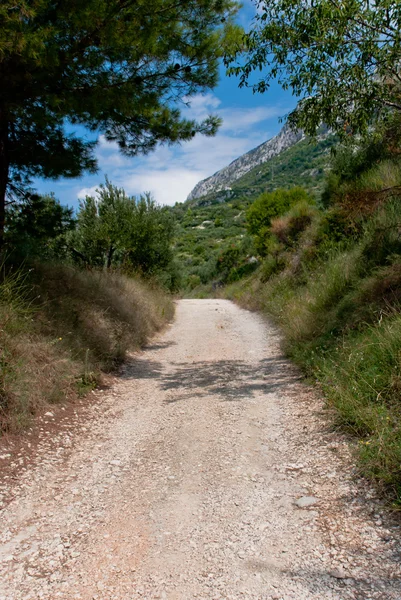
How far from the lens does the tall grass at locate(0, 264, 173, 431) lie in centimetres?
446

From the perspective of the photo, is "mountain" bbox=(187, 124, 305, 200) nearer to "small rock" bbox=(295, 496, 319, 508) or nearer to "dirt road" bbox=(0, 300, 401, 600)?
"dirt road" bbox=(0, 300, 401, 600)

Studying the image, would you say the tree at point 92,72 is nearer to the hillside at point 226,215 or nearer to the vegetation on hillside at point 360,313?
the vegetation on hillside at point 360,313

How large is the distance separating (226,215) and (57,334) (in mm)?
66725

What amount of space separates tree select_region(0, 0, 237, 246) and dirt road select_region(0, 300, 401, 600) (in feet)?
13.8

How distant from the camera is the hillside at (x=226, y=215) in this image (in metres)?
44.6

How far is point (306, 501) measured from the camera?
3.16m

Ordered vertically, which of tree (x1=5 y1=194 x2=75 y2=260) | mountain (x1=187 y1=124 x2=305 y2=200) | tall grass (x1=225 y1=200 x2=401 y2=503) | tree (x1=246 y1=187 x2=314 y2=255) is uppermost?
mountain (x1=187 y1=124 x2=305 y2=200)

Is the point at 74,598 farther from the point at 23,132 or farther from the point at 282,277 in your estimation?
the point at 282,277

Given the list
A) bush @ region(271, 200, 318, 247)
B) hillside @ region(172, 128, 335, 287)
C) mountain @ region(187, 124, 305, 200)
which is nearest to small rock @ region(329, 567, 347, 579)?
bush @ region(271, 200, 318, 247)

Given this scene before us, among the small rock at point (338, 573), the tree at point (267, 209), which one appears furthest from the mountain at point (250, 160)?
the small rock at point (338, 573)

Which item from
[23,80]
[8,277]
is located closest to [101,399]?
[8,277]

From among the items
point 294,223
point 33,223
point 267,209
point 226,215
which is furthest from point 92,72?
point 226,215

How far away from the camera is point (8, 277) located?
5.80m

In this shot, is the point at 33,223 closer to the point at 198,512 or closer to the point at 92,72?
the point at 92,72
